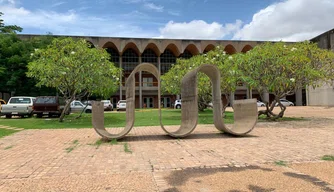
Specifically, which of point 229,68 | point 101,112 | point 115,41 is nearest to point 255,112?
point 101,112

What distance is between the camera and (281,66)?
14.7 meters

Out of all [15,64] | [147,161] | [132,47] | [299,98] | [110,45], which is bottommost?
[147,161]

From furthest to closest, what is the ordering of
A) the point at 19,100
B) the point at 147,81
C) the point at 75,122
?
the point at 147,81 < the point at 19,100 < the point at 75,122

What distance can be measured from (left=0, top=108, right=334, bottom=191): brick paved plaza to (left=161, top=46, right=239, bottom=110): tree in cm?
759

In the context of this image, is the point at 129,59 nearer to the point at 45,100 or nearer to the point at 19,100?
the point at 19,100

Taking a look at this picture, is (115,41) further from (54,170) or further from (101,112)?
(54,170)

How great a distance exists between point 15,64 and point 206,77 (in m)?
21.3

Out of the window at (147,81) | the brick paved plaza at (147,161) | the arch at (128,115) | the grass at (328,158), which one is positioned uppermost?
the window at (147,81)

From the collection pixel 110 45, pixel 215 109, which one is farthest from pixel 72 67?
pixel 110 45

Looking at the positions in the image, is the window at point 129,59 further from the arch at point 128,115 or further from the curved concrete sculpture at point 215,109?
the arch at point 128,115

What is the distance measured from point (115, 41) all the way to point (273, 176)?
4117cm

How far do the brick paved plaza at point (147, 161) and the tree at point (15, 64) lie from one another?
74.2ft

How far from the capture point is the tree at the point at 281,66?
1455cm

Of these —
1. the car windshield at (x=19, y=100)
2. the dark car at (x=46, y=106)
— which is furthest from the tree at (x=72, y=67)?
the car windshield at (x=19, y=100)
